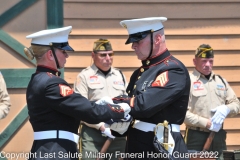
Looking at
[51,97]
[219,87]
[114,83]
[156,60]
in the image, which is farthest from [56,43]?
[219,87]

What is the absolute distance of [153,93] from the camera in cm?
437

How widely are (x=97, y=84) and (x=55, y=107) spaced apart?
2686 mm

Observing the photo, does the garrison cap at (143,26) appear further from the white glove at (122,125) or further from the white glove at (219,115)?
the white glove at (219,115)

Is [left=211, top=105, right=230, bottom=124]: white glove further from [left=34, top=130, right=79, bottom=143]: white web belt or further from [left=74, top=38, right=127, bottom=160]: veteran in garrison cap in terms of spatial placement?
[left=34, top=130, right=79, bottom=143]: white web belt

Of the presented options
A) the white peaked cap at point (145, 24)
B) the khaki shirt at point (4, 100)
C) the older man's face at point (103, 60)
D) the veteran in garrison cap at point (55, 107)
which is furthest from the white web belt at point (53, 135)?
the older man's face at point (103, 60)

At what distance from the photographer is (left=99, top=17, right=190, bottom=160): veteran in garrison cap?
437 centimetres

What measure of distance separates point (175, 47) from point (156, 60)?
3044 mm

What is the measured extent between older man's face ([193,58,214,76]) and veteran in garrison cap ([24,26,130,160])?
285cm

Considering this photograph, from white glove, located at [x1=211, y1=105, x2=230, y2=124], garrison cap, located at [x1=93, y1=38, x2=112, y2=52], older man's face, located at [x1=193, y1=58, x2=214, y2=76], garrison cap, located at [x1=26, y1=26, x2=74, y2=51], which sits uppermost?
garrison cap, located at [x1=26, y1=26, x2=74, y2=51]

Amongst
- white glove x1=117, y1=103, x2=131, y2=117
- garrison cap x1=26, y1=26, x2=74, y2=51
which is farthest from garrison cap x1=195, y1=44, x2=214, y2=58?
garrison cap x1=26, y1=26, x2=74, y2=51

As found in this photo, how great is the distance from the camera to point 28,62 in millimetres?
7277

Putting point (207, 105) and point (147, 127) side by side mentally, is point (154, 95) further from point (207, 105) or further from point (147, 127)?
point (207, 105)

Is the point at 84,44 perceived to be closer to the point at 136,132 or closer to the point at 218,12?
the point at 218,12

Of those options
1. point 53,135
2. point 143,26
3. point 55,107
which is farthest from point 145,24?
point 53,135
